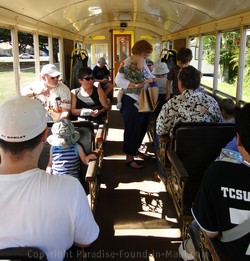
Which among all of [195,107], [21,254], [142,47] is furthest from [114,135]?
[21,254]

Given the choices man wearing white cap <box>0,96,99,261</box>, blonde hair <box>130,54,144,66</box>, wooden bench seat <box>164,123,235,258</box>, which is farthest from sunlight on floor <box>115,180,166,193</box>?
man wearing white cap <box>0,96,99,261</box>

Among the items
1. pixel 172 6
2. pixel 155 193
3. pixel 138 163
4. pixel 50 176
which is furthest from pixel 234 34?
pixel 50 176

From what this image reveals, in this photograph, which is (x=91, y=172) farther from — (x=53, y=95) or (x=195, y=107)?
(x=53, y=95)

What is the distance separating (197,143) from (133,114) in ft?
5.18

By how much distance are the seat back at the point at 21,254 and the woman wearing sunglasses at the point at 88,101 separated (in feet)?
9.77

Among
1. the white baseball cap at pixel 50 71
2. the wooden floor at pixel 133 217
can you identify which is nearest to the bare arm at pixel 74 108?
the white baseball cap at pixel 50 71

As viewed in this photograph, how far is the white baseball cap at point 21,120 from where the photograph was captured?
1249mm

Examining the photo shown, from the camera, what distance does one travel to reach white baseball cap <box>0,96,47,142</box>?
125cm

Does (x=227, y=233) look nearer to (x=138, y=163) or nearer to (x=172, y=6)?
(x=138, y=163)

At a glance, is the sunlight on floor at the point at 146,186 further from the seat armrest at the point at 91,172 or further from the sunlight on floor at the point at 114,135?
the sunlight on floor at the point at 114,135

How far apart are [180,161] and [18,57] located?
2.90 m

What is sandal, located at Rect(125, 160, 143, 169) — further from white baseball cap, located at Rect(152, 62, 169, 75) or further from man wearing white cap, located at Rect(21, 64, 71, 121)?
white baseball cap, located at Rect(152, 62, 169, 75)

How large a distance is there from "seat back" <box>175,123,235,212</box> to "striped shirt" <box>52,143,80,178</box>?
888 mm

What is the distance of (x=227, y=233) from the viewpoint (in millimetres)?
1422
